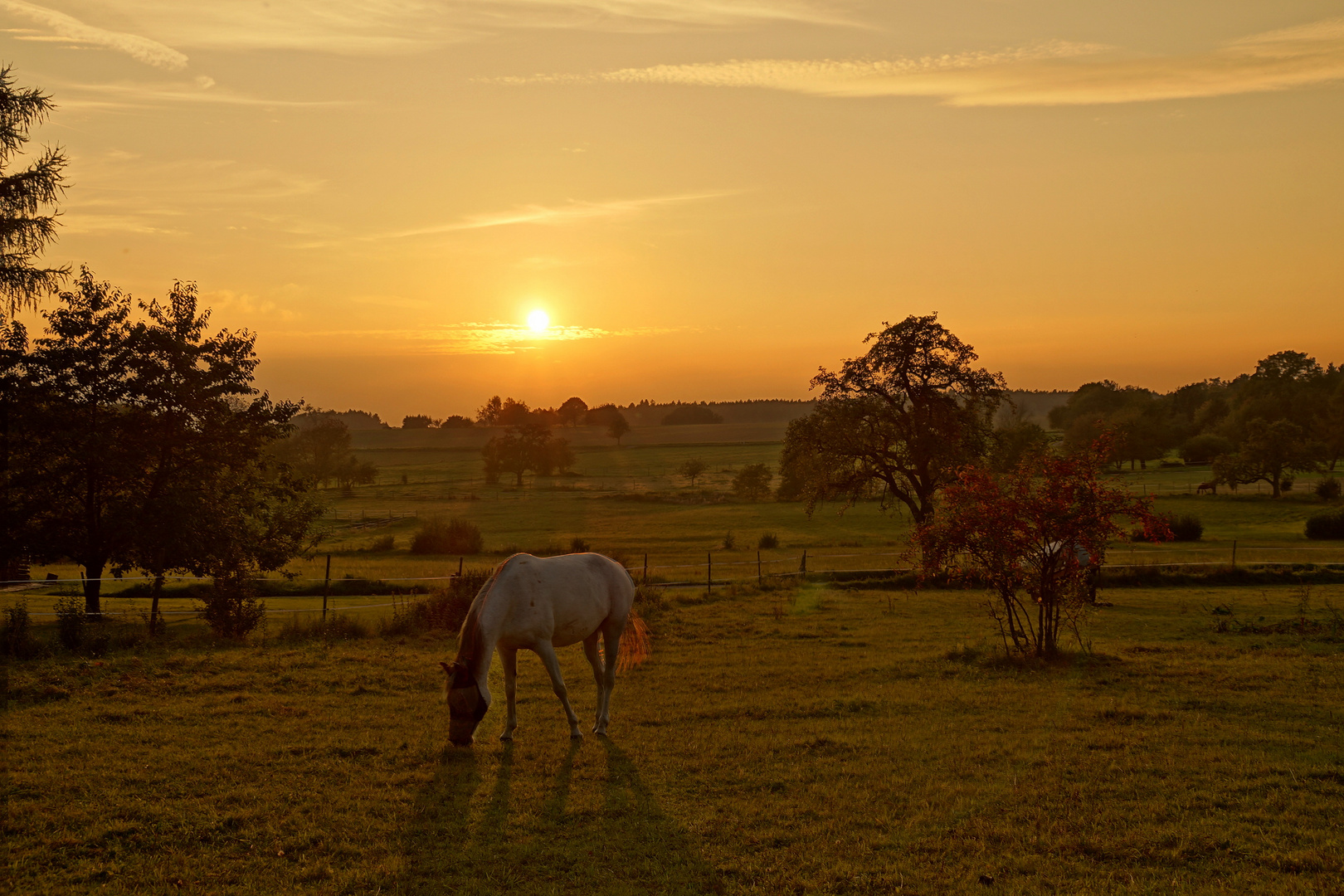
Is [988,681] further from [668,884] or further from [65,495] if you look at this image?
[65,495]

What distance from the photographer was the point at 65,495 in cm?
2017

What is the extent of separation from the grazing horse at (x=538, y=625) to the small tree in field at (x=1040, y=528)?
737 cm

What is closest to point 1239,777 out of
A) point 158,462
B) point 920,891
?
point 920,891

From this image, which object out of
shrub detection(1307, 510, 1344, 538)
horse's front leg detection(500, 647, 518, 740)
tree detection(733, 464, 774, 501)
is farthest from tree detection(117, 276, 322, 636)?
tree detection(733, 464, 774, 501)

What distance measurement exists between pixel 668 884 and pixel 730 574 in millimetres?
26591

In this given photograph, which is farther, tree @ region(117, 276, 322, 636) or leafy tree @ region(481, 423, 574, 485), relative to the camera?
leafy tree @ region(481, 423, 574, 485)

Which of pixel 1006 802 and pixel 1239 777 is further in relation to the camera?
pixel 1239 777

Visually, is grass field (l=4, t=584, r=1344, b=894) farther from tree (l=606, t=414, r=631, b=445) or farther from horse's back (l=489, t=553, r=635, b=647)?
tree (l=606, t=414, r=631, b=445)

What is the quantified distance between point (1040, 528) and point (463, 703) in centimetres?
1090

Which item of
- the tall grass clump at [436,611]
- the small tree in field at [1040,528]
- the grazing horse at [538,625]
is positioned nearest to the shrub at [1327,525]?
the small tree in field at [1040,528]

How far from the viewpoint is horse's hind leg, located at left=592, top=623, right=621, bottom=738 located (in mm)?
11531

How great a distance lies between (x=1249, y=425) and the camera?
6950 centimetres

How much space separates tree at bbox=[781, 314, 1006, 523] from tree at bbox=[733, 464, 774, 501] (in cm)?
3841

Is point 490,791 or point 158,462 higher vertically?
point 158,462
